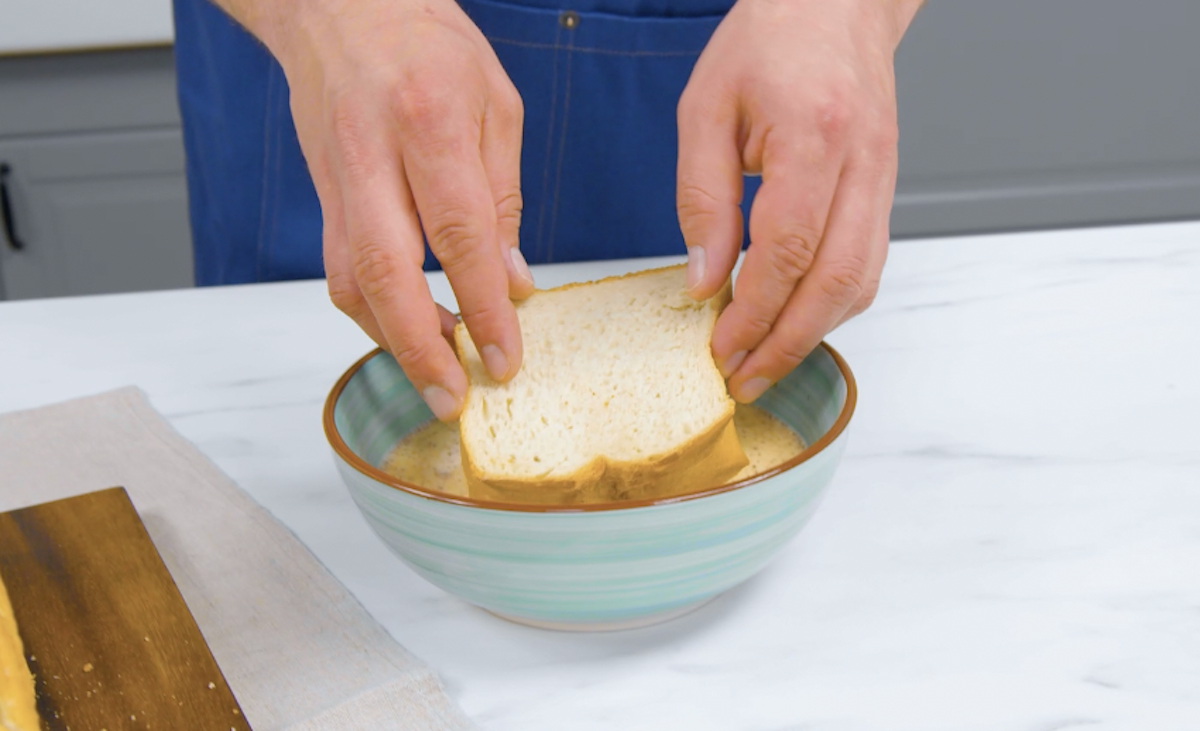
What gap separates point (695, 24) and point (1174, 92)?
67.1 inches

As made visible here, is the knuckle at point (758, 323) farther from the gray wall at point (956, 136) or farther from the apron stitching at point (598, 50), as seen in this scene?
the gray wall at point (956, 136)

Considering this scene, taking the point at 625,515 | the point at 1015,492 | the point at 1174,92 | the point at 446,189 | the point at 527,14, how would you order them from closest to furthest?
the point at 625,515 → the point at 446,189 → the point at 1015,492 → the point at 527,14 → the point at 1174,92

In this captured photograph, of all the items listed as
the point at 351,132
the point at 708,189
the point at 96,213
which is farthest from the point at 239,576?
the point at 96,213

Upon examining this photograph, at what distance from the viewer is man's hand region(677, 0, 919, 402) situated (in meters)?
0.69

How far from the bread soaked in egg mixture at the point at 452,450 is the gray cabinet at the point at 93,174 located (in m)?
1.58

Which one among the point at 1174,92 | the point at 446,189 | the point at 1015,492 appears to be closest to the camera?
the point at 446,189

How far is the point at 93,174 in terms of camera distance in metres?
2.10

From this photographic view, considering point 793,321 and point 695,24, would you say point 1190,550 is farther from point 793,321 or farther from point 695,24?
point 695,24

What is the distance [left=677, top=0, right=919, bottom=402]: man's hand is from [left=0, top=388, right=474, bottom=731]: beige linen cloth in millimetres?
298

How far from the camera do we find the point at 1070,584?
0.66 meters

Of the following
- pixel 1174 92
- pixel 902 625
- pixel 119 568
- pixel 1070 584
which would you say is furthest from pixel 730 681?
pixel 1174 92

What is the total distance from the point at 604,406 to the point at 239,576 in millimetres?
266

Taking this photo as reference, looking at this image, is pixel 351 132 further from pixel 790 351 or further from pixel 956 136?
pixel 956 136

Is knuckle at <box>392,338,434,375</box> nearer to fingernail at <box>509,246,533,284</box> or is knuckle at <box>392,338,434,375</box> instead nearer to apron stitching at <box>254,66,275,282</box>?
fingernail at <box>509,246,533,284</box>
